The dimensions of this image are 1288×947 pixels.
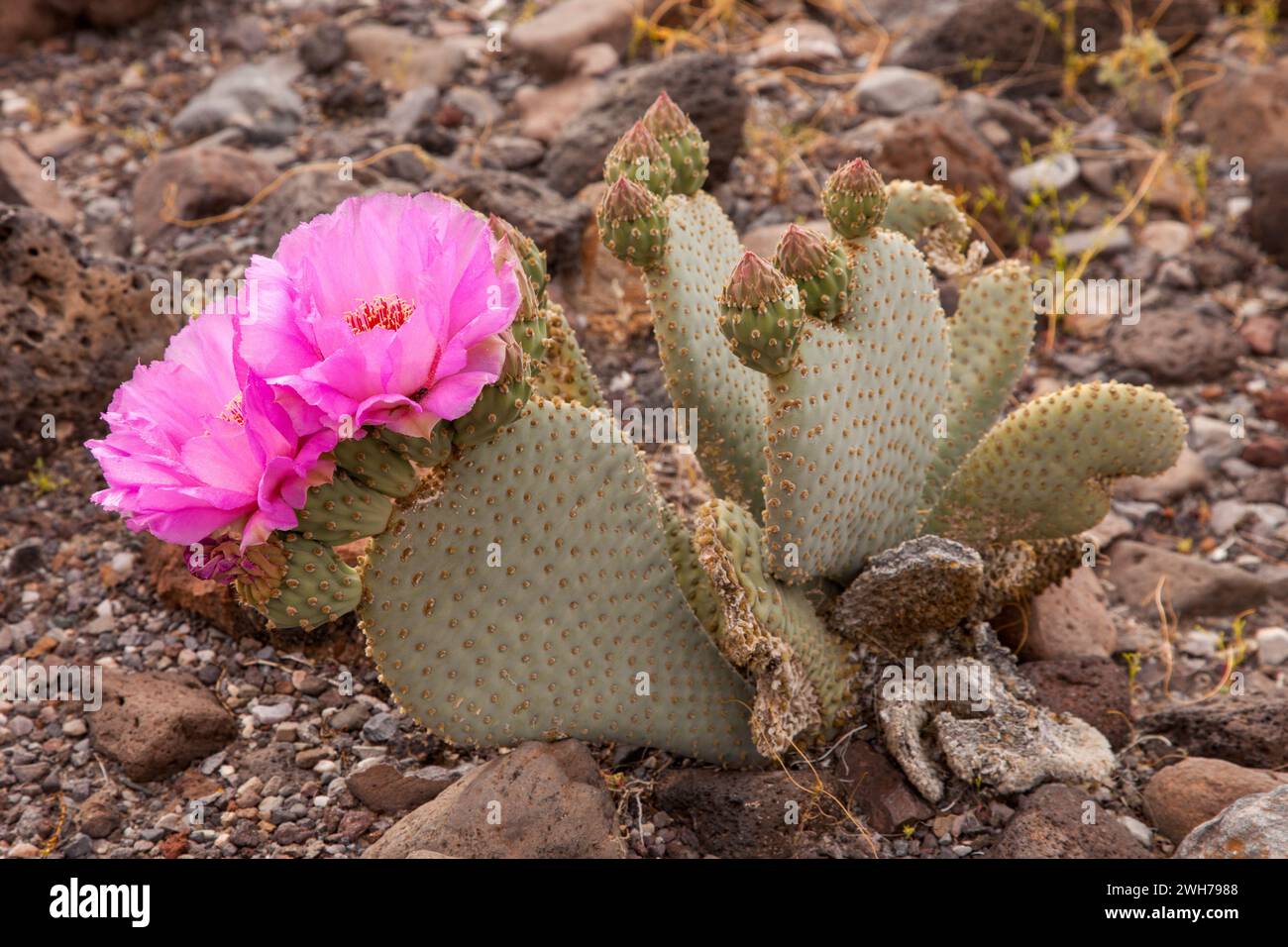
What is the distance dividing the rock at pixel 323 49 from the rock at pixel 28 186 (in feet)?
4.06

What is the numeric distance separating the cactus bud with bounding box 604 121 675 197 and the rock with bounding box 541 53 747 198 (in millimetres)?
2085

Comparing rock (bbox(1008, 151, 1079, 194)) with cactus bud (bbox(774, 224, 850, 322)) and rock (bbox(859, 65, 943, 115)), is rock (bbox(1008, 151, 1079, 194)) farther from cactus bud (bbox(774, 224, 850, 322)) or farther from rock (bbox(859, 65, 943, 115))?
cactus bud (bbox(774, 224, 850, 322))

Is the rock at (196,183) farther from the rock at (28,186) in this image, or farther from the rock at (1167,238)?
the rock at (1167,238)

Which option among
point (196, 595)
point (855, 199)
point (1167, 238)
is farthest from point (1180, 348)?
point (196, 595)

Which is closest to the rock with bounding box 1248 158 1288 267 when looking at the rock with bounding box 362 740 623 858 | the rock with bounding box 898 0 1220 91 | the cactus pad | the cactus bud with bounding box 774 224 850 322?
the rock with bounding box 898 0 1220 91

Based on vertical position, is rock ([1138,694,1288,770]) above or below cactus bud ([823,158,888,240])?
below

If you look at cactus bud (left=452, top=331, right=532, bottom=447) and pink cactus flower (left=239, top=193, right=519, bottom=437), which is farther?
cactus bud (left=452, top=331, right=532, bottom=447)

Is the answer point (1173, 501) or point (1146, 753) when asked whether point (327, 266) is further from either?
point (1173, 501)

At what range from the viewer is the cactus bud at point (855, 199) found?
3.00 m

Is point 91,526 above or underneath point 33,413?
underneath

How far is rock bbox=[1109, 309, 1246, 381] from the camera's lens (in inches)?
189
